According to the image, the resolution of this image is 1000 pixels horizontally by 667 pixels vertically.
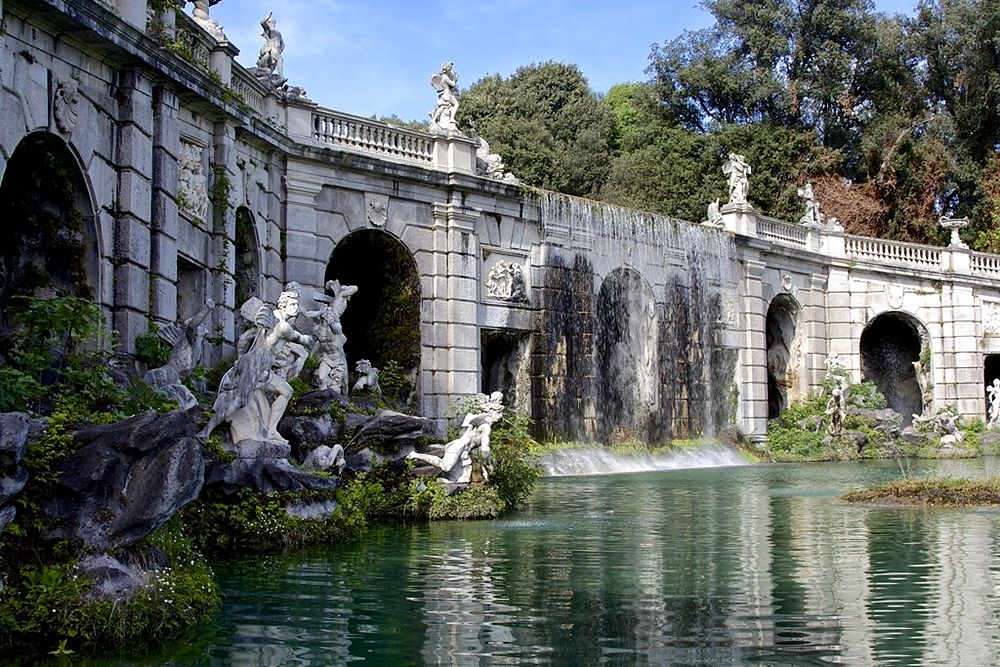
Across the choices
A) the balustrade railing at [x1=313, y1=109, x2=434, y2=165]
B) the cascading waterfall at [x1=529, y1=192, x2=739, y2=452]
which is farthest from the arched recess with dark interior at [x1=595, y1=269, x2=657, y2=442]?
the balustrade railing at [x1=313, y1=109, x2=434, y2=165]

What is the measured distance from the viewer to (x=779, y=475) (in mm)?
21922

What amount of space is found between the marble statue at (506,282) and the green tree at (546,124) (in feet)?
65.8

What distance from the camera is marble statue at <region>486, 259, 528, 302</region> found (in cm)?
2325

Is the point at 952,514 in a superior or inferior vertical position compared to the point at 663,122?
inferior

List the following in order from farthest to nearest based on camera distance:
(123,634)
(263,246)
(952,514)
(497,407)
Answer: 1. (263,246)
2. (497,407)
3. (952,514)
4. (123,634)

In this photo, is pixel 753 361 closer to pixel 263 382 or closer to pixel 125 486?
pixel 263 382

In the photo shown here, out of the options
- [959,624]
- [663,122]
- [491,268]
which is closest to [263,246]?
[491,268]

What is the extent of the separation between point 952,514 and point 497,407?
547 cm

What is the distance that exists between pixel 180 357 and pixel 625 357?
1429 centimetres

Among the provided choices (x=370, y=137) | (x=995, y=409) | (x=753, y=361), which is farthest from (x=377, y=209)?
(x=995, y=409)

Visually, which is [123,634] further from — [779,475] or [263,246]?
[779,475]

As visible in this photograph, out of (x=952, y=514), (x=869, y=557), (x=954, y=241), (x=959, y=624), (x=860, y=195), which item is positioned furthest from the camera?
(x=860, y=195)

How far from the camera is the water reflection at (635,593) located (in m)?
6.59

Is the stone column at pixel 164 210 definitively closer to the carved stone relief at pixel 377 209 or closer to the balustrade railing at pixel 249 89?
the balustrade railing at pixel 249 89
